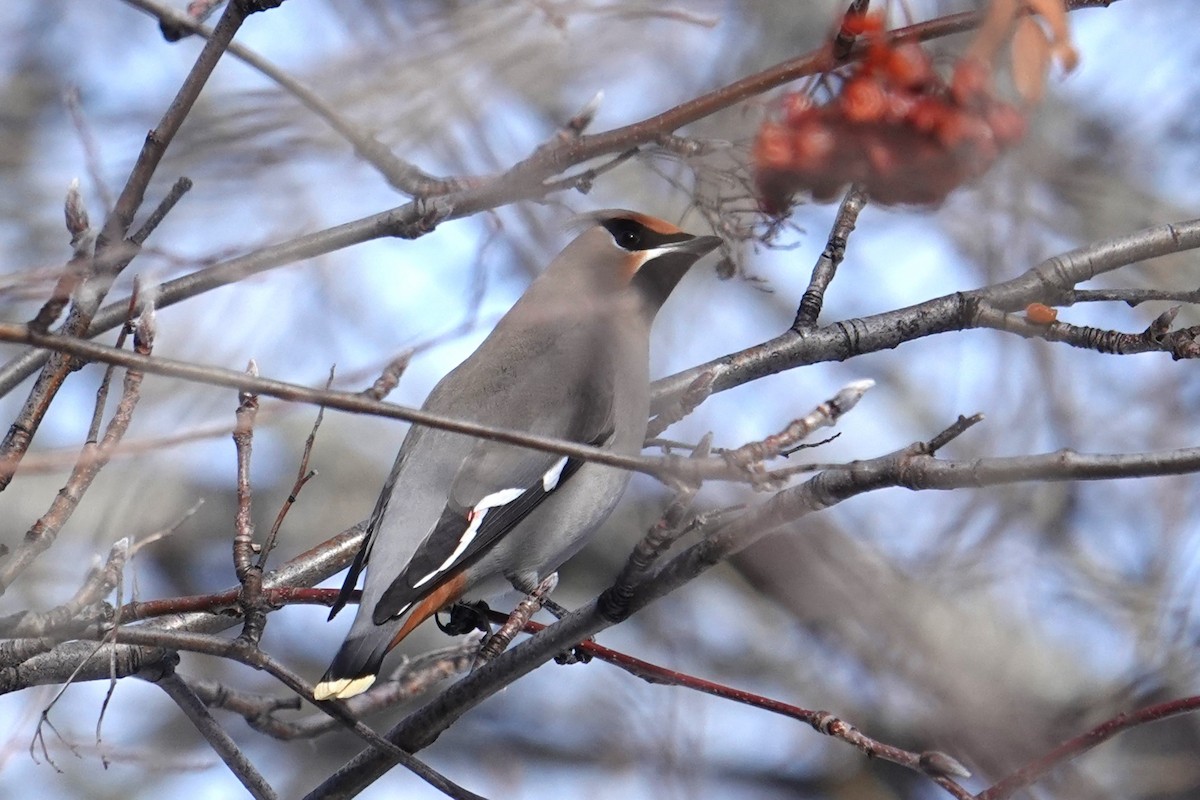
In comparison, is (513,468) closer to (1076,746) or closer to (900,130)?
(900,130)

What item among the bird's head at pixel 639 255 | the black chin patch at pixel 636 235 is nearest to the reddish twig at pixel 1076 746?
the bird's head at pixel 639 255

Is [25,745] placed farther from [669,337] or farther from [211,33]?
[669,337]

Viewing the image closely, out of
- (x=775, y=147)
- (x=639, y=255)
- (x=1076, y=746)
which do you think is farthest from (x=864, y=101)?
(x=639, y=255)

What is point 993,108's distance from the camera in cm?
257

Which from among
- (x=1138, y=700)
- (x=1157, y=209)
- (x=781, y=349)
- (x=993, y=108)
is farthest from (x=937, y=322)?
(x=1157, y=209)

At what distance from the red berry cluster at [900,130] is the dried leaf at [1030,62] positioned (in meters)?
0.44

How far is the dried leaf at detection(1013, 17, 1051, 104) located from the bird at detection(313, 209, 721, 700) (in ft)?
4.80

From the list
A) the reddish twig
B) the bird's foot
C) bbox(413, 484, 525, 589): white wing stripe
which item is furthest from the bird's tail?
the reddish twig

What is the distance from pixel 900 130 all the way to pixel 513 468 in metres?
1.47

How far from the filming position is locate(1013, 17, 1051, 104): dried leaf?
2016mm

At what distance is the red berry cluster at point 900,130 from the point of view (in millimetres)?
2527

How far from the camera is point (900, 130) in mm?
2531

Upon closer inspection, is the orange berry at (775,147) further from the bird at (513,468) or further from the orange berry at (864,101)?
the bird at (513,468)

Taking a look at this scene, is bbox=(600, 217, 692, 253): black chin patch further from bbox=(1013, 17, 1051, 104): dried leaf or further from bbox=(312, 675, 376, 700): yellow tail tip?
bbox=(1013, 17, 1051, 104): dried leaf
